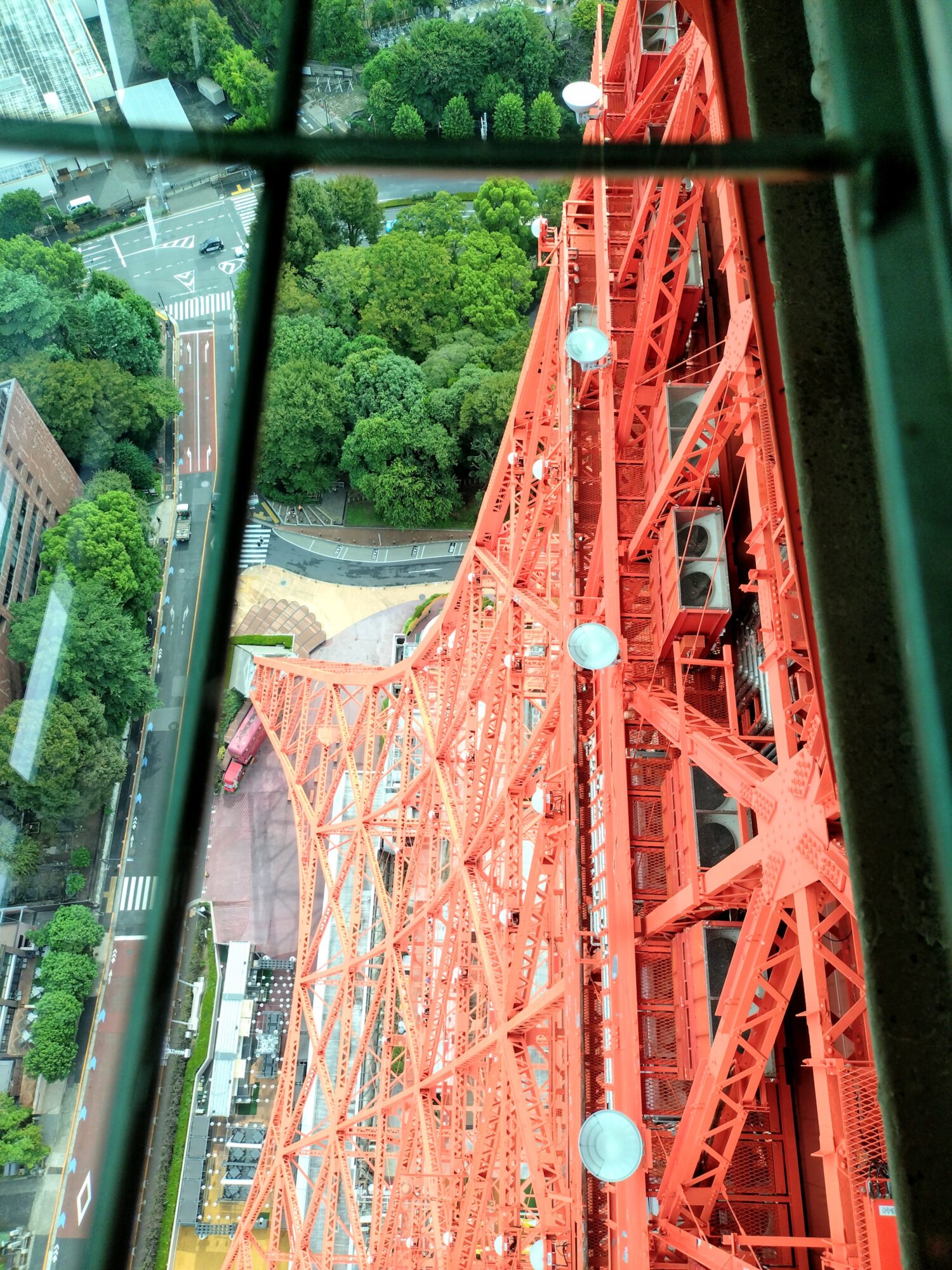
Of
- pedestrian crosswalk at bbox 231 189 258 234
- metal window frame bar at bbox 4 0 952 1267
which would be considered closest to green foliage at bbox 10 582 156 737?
metal window frame bar at bbox 4 0 952 1267

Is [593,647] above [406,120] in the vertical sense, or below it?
below

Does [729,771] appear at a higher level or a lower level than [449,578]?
lower

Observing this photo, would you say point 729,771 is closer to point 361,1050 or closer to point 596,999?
point 596,999

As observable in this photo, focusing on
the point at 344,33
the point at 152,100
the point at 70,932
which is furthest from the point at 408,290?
the point at 70,932

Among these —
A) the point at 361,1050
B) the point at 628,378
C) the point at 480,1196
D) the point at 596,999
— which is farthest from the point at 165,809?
the point at 361,1050

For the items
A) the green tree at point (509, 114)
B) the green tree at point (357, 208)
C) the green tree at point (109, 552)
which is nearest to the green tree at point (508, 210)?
the green tree at point (509, 114)

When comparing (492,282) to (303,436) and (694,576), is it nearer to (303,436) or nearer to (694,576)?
(303,436)

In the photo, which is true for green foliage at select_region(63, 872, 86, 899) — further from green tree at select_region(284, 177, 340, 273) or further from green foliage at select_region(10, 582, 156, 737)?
green tree at select_region(284, 177, 340, 273)
